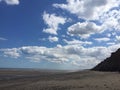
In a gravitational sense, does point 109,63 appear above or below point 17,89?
above

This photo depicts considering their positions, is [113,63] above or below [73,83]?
above

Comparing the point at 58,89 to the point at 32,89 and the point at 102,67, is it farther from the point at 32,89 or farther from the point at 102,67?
the point at 102,67

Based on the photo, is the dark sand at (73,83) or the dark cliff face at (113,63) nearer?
the dark sand at (73,83)

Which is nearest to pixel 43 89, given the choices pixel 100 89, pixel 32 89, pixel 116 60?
pixel 32 89

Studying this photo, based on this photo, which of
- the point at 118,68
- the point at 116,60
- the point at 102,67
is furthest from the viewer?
the point at 102,67

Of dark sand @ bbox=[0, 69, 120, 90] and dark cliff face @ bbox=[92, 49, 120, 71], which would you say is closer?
dark sand @ bbox=[0, 69, 120, 90]

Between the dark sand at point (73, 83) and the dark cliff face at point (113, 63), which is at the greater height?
the dark cliff face at point (113, 63)

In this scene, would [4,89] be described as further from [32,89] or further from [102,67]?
[102,67]

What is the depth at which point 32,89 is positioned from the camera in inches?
1272

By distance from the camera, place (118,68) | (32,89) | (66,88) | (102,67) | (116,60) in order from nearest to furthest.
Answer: (66,88) → (32,89) → (118,68) → (116,60) → (102,67)

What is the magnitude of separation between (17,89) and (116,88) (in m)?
13.9

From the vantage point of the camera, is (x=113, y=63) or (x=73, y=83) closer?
(x=73, y=83)

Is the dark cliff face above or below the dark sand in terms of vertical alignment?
above

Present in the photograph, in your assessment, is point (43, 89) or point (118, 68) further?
point (118, 68)
